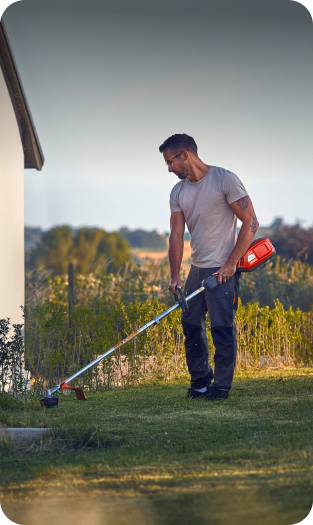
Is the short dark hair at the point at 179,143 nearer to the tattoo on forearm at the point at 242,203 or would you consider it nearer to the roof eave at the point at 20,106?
the tattoo on forearm at the point at 242,203

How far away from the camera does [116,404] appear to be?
11.6ft

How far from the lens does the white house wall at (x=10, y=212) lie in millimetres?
5289

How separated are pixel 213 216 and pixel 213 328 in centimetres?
74

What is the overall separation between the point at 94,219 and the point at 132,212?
73.0 inches

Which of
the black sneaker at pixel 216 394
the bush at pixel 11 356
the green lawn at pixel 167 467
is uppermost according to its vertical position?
the bush at pixel 11 356

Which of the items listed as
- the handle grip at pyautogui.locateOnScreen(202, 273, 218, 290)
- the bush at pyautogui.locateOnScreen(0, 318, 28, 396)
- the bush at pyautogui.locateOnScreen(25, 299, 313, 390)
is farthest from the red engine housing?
the bush at pyautogui.locateOnScreen(0, 318, 28, 396)

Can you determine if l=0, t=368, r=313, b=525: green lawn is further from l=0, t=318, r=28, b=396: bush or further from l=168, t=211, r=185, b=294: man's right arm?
l=168, t=211, r=185, b=294: man's right arm

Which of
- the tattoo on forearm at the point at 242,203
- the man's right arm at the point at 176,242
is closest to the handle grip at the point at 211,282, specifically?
the man's right arm at the point at 176,242

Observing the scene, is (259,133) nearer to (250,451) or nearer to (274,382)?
(274,382)

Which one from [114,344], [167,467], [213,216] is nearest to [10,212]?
[114,344]

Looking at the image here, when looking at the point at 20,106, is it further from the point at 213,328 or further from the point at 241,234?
the point at 213,328

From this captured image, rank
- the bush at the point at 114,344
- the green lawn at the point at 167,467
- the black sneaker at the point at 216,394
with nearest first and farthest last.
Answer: the green lawn at the point at 167,467 < the black sneaker at the point at 216,394 < the bush at the point at 114,344

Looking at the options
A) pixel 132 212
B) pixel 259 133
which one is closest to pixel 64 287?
pixel 259 133

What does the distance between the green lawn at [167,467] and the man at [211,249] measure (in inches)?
17.9
